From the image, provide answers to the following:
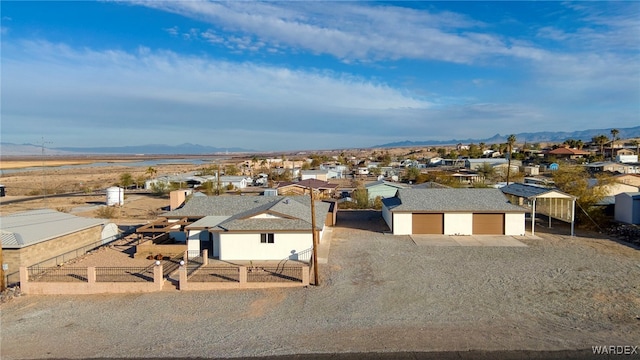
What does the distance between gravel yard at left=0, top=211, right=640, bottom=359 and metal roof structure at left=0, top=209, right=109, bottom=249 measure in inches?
215

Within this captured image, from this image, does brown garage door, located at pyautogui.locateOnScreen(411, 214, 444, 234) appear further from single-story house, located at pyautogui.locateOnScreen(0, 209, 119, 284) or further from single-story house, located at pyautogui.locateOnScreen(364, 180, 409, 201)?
single-story house, located at pyautogui.locateOnScreen(0, 209, 119, 284)

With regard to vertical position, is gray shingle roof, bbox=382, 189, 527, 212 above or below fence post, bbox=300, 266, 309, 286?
above

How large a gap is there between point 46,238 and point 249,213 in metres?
11.7

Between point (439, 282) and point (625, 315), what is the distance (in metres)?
7.14

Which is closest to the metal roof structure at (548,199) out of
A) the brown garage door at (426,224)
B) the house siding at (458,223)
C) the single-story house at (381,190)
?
the house siding at (458,223)

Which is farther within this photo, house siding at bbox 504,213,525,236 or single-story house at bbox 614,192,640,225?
single-story house at bbox 614,192,640,225

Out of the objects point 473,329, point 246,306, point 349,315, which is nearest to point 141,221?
point 246,306

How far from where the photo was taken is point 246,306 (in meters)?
17.2

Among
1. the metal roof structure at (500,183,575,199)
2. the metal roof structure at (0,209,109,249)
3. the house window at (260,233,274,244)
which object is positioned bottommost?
the house window at (260,233,274,244)

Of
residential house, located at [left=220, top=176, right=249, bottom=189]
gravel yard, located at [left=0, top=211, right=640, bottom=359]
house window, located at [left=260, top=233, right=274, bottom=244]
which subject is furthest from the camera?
residential house, located at [left=220, top=176, right=249, bottom=189]

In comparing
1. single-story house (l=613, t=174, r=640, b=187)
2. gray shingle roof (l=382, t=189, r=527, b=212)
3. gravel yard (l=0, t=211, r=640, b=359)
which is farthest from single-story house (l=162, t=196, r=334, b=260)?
single-story house (l=613, t=174, r=640, b=187)

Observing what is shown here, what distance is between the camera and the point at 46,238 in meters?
24.0

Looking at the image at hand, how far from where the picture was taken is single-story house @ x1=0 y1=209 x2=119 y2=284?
22250 millimetres

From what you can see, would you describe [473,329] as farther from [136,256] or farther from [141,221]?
[141,221]
